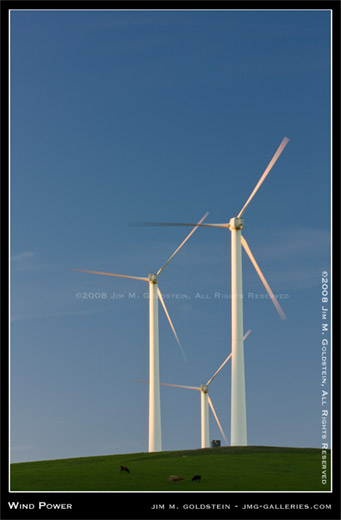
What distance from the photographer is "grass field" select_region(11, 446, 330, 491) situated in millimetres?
47375

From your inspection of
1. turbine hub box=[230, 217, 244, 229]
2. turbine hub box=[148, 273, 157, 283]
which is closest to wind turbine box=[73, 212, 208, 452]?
turbine hub box=[148, 273, 157, 283]

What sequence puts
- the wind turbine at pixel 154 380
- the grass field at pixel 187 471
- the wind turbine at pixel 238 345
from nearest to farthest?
the grass field at pixel 187 471
the wind turbine at pixel 238 345
the wind turbine at pixel 154 380

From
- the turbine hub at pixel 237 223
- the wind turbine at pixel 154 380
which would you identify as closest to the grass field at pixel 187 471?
the wind turbine at pixel 154 380

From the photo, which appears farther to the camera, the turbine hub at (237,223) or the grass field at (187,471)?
the turbine hub at (237,223)

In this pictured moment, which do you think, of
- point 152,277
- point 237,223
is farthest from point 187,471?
point 152,277

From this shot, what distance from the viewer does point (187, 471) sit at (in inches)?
2099

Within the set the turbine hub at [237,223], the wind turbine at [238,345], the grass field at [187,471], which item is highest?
the turbine hub at [237,223]

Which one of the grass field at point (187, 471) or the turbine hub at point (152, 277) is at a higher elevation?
the turbine hub at point (152, 277)

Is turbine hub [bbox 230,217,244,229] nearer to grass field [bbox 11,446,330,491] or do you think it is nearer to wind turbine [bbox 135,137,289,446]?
wind turbine [bbox 135,137,289,446]

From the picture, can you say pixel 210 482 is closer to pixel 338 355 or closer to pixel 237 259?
pixel 338 355

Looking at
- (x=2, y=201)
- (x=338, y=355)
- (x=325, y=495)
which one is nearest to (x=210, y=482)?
(x=325, y=495)

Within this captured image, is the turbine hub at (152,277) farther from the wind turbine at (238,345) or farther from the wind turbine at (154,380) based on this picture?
the wind turbine at (238,345)

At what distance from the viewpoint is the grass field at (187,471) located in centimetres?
4738

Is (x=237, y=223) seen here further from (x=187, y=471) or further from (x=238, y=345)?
(x=187, y=471)
